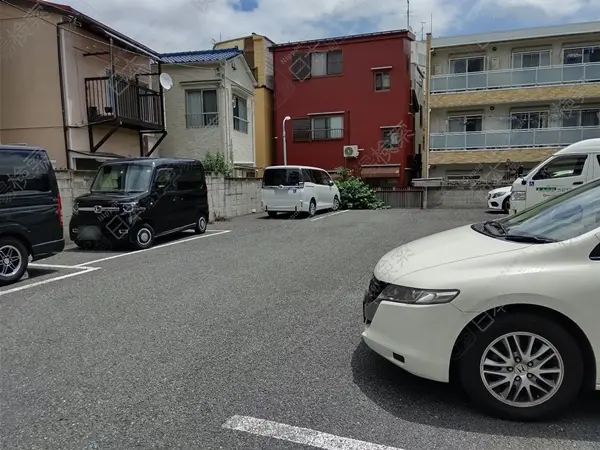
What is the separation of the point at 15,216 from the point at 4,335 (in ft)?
8.46

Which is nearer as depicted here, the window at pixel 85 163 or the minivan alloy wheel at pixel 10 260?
the minivan alloy wheel at pixel 10 260

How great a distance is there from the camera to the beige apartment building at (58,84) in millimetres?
12273

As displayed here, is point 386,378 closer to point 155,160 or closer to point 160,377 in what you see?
point 160,377

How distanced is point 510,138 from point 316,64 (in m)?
10.7

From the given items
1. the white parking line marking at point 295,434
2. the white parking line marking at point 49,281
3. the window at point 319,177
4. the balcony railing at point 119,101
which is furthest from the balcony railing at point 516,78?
the white parking line marking at point 295,434

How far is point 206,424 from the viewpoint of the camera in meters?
2.68

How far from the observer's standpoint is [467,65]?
2234 centimetres

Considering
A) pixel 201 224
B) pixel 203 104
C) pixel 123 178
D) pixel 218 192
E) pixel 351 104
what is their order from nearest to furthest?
1. pixel 123 178
2. pixel 201 224
3. pixel 218 192
4. pixel 203 104
5. pixel 351 104

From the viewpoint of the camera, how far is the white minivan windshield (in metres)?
2.89

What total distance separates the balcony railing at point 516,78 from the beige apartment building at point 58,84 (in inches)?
600

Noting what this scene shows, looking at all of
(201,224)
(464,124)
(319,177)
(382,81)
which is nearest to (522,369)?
(201,224)

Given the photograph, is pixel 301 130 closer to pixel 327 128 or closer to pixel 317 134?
pixel 317 134

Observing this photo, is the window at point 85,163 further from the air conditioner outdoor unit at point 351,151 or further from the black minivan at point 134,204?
the air conditioner outdoor unit at point 351,151

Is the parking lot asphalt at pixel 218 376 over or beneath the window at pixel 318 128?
beneath
